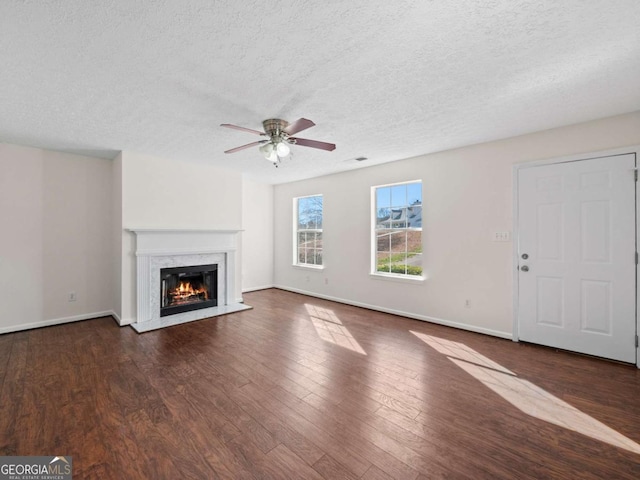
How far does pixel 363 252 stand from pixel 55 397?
13.8 ft

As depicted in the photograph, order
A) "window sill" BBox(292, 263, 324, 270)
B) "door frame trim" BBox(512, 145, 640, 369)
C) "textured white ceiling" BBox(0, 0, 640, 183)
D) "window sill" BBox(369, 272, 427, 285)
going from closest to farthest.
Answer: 1. "textured white ceiling" BBox(0, 0, 640, 183)
2. "door frame trim" BBox(512, 145, 640, 369)
3. "window sill" BBox(369, 272, 427, 285)
4. "window sill" BBox(292, 263, 324, 270)

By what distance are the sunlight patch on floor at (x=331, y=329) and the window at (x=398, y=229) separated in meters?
1.21

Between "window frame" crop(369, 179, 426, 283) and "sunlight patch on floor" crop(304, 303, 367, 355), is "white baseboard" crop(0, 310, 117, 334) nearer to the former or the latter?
"sunlight patch on floor" crop(304, 303, 367, 355)

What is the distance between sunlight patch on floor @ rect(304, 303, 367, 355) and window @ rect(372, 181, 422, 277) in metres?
1.21

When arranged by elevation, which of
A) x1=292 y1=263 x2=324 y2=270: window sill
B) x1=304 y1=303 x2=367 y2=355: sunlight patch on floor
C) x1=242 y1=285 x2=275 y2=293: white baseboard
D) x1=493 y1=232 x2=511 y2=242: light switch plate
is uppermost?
x1=493 y1=232 x2=511 y2=242: light switch plate

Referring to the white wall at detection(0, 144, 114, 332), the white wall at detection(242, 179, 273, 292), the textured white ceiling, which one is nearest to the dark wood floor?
the white wall at detection(0, 144, 114, 332)

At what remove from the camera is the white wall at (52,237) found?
3.77 meters

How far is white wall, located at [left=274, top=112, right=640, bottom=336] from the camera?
3.26 metres

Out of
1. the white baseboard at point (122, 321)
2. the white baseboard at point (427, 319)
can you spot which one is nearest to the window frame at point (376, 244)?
the white baseboard at point (427, 319)

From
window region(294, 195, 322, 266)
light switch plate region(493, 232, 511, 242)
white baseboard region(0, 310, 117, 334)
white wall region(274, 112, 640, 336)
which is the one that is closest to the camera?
white wall region(274, 112, 640, 336)

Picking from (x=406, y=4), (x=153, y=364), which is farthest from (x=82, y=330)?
(x=406, y=4)

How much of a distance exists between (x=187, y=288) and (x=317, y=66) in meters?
4.15

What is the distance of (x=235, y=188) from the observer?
5.23 m

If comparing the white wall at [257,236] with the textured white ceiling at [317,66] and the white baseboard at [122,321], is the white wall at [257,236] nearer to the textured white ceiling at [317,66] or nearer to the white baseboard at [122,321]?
the white baseboard at [122,321]
